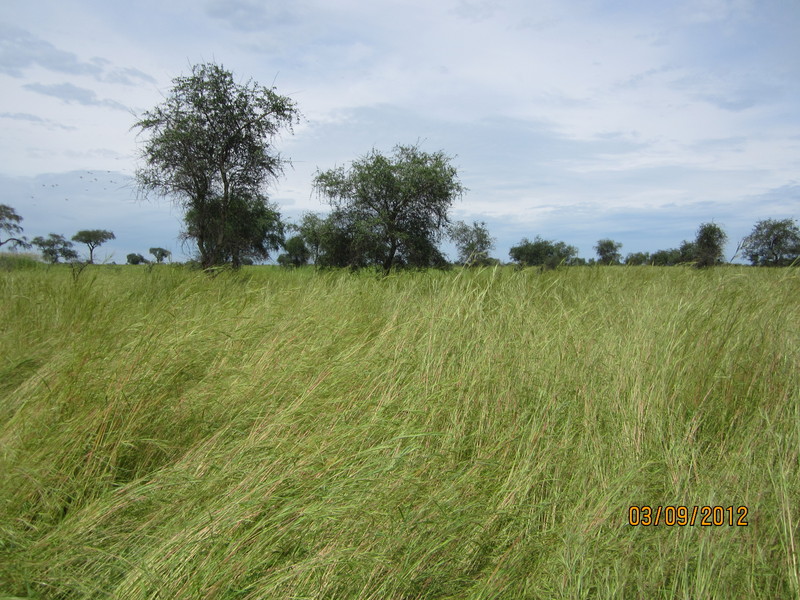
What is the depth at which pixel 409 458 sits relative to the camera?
2119mm

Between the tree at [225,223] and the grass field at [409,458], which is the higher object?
the tree at [225,223]

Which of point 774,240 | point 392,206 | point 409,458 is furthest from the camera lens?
point 774,240

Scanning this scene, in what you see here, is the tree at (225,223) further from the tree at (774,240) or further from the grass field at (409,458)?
the tree at (774,240)

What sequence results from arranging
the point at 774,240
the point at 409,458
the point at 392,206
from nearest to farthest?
the point at 409,458 → the point at 392,206 → the point at 774,240

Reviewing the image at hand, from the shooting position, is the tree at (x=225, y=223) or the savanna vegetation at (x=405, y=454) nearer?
the savanna vegetation at (x=405, y=454)

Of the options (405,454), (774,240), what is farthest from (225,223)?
(774,240)

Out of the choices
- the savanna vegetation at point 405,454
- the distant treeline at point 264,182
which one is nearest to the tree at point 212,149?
the distant treeline at point 264,182

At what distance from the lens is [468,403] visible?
270cm

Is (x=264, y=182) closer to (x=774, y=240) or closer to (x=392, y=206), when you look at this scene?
(x=392, y=206)

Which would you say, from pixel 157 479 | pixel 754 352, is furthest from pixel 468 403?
pixel 754 352

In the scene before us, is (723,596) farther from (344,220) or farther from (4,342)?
(344,220)

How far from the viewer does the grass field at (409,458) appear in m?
1.62

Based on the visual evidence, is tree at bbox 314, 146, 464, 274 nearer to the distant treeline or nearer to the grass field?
the distant treeline

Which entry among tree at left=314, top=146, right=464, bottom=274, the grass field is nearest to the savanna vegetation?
the grass field
